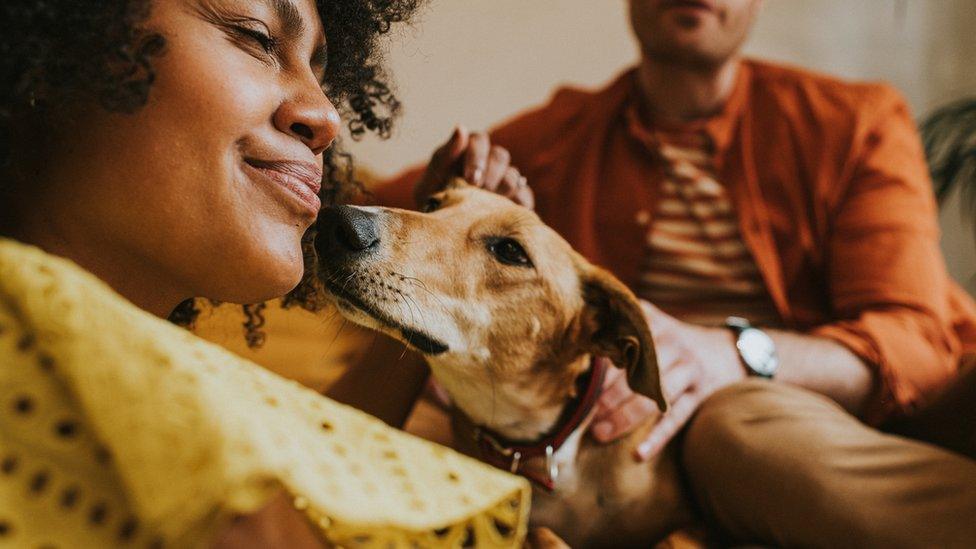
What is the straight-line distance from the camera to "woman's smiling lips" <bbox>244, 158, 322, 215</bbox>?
816mm

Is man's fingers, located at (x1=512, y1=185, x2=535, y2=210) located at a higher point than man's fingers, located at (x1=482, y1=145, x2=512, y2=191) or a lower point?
lower

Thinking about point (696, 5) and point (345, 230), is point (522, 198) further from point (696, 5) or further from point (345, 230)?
point (696, 5)

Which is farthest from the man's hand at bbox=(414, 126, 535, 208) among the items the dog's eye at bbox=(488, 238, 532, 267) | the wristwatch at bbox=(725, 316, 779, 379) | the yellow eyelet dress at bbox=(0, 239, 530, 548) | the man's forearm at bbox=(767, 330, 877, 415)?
the yellow eyelet dress at bbox=(0, 239, 530, 548)

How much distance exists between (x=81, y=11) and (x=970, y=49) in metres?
3.19

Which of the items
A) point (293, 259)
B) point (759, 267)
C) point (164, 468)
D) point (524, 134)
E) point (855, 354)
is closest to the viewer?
point (164, 468)

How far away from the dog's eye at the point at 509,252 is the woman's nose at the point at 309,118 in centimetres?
42

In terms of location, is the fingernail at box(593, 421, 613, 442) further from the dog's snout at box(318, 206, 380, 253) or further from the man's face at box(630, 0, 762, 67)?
the man's face at box(630, 0, 762, 67)

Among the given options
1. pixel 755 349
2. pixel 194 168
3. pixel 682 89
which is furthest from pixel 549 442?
pixel 682 89

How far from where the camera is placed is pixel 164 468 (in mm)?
491

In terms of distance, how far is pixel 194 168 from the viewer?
0.76 meters

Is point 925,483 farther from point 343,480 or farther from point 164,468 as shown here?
point 164,468

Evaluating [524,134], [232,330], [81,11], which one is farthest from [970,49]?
[81,11]

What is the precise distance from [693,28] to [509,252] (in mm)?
857

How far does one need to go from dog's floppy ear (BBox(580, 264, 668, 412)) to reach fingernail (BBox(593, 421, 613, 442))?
0.11m
